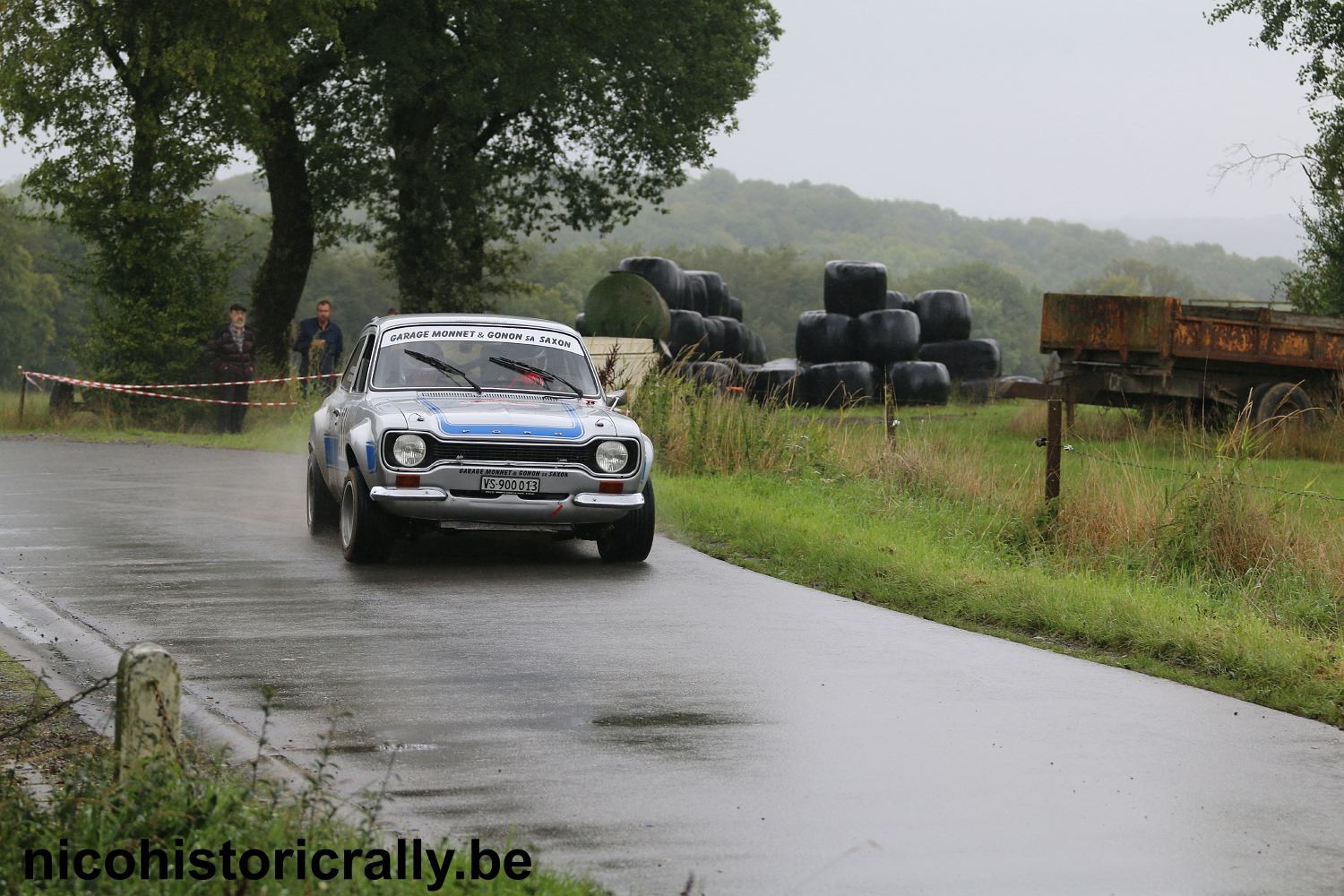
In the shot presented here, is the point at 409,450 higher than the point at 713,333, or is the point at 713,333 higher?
the point at 713,333

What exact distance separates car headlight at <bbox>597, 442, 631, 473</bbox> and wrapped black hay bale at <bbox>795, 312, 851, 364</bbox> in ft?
76.6

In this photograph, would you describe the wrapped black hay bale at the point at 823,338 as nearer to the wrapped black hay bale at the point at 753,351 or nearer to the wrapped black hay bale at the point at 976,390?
the wrapped black hay bale at the point at 976,390

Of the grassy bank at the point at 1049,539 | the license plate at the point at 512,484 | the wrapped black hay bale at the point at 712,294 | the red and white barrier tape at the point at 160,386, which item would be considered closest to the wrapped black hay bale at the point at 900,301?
the wrapped black hay bale at the point at 712,294

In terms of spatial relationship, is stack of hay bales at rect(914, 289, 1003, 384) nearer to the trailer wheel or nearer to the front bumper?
the trailer wheel

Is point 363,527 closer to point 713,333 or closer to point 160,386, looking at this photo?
point 160,386

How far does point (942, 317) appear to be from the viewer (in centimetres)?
3919

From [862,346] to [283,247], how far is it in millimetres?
11489

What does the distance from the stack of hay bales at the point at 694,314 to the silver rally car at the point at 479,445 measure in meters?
22.1

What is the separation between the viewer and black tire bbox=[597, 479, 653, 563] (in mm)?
12836

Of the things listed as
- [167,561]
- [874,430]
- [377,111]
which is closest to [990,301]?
[377,111]

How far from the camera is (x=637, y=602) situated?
11.2m

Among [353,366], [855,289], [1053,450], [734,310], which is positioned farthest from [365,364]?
[734,310]

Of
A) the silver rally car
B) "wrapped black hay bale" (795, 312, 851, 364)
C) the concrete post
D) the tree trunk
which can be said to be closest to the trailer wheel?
"wrapped black hay bale" (795, 312, 851, 364)

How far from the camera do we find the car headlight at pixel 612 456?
12.5m
